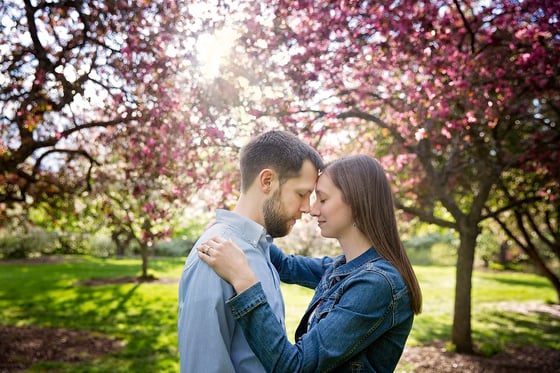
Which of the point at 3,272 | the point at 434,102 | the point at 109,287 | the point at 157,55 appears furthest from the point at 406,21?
the point at 3,272

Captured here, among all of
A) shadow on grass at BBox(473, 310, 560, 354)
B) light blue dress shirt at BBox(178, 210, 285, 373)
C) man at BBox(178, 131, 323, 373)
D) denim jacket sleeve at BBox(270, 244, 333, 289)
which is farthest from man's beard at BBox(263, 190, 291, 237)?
shadow on grass at BBox(473, 310, 560, 354)

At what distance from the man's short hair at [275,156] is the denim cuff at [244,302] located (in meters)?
0.67

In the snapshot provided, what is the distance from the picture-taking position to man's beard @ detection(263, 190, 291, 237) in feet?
7.53

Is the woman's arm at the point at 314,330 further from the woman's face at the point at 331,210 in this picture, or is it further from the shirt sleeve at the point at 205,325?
the woman's face at the point at 331,210

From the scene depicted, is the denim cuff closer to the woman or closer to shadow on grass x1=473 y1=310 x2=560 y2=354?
the woman

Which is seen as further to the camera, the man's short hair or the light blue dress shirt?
the man's short hair

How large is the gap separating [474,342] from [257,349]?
9199 millimetres

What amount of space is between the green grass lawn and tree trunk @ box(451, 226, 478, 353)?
51 centimetres

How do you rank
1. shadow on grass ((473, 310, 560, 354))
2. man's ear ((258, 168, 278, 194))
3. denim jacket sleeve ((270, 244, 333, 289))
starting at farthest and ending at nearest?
1. shadow on grass ((473, 310, 560, 354))
2. denim jacket sleeve ((270, 244, 333, 289))
3. man's ear ((258, 168, 278, 194))

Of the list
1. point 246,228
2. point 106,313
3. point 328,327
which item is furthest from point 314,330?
point 106,313

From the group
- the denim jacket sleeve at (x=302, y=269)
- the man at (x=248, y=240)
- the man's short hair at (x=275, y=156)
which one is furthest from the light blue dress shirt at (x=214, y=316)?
the denim jacket sleeve at (x=302, y=269)

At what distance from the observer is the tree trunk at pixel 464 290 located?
8.23 m

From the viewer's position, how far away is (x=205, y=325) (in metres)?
1.79

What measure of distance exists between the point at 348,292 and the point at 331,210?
1.52ft
